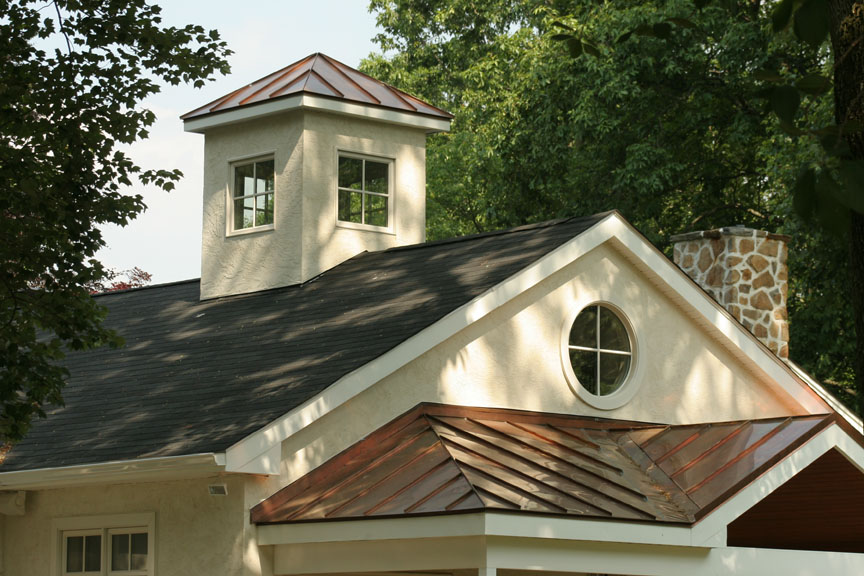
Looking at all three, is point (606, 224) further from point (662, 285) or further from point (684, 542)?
point (684, 542)

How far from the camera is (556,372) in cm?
1202

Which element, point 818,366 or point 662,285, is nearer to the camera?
point 662,285

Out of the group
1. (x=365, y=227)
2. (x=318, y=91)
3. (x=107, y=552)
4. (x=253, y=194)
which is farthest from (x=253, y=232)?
(x=107, y=552)

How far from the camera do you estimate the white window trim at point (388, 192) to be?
1507 cm

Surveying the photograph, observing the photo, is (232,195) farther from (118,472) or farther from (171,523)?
(118,472)

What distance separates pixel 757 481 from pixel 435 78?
26.1 meters

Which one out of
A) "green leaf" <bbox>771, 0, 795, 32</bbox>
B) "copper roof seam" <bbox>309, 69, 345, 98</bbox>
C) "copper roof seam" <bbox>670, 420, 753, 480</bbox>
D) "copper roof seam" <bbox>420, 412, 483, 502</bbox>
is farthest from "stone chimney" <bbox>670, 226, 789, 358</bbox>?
"green leaf" <bbox>771, 0, 795, 32</bbox>

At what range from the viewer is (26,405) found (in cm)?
857

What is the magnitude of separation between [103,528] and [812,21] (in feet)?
31.2

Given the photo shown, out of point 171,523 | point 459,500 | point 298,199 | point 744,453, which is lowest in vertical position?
point 171,523

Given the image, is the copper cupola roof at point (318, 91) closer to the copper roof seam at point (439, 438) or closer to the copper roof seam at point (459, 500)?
the copper roof seam at point (439, 438)

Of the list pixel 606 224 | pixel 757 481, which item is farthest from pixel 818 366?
pixel 757 481

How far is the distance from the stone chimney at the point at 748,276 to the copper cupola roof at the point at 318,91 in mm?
3816

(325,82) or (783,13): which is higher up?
(325,82)
